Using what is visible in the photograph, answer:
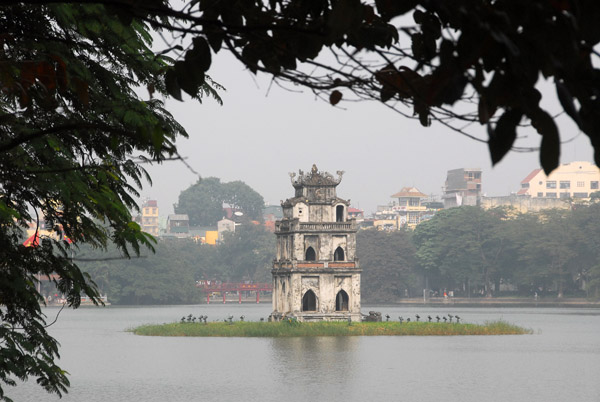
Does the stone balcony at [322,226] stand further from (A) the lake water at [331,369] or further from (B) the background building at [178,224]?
(B) the background building at [178,224]

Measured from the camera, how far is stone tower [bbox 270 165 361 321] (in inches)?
1762

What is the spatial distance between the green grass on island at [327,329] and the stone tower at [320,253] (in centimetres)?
143

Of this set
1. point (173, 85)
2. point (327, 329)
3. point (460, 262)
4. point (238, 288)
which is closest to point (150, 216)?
point (238, 288)

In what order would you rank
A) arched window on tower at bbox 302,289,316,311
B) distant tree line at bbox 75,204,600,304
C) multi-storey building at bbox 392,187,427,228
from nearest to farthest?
1. arched window on tower at bbox 302,289,316,311
2. distant tree line at bbox 75,204,600,304
3. multi-storey building at bbox 392,187,427,228

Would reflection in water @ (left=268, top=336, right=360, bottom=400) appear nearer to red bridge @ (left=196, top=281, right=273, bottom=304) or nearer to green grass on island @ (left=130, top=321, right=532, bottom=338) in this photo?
green grass on island @ (left=130, top=321, right=532, bottom=338)

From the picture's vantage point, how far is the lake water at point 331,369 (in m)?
27.0

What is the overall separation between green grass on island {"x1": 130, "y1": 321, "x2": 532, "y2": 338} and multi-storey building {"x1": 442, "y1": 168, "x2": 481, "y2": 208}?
8827cm

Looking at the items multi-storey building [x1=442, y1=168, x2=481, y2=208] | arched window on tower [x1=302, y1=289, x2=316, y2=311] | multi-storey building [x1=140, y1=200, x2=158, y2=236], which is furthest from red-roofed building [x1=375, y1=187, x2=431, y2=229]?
arched window on tower [x1=302, y1=289, x2=316, y2=311]

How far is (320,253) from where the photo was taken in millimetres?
45062

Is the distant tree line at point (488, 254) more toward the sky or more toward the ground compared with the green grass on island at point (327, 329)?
more toward the sky

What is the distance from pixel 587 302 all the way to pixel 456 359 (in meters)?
53.1

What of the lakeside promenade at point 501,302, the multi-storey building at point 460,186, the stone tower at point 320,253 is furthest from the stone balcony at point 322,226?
the multi-storey building at point 460,186

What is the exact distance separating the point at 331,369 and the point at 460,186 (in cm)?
11077

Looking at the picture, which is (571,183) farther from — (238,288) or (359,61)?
(359,61)
